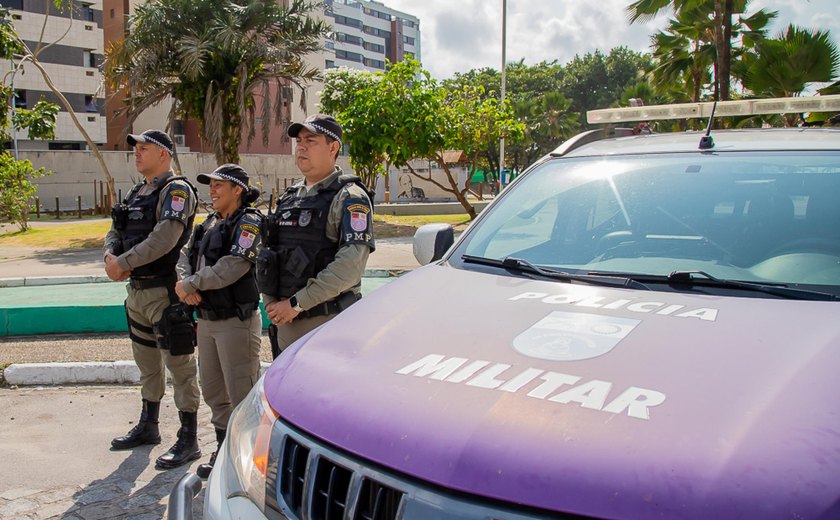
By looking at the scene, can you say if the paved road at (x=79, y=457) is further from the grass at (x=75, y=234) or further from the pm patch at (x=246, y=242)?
the grass at (x=75, y=234)

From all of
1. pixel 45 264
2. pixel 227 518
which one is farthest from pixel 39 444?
pixel 45 264

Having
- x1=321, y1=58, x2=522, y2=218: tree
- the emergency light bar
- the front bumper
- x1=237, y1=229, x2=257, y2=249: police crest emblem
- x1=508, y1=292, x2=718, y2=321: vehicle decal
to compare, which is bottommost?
the front bumper

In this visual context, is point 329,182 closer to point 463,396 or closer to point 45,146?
point 463,396

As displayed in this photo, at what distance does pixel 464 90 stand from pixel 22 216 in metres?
12.8

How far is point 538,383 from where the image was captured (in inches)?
65.2

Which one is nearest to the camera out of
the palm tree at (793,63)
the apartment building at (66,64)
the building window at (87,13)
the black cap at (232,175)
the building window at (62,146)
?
the black cap at (232,175)

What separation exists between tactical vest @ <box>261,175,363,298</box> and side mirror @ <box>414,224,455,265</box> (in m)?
0.79

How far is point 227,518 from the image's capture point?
1.89 metres

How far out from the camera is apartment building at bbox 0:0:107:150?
37.5 metres

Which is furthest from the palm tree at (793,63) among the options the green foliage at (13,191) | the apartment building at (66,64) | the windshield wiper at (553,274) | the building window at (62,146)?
the building window at (62,146)

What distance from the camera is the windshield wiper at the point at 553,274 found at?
2312 millimetres

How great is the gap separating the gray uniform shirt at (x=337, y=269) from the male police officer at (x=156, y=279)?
971mm

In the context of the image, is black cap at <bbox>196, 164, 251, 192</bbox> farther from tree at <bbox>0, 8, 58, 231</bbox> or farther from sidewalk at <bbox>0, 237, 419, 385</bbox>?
tree at <bbox>0, 8, 58, 231</bbox>

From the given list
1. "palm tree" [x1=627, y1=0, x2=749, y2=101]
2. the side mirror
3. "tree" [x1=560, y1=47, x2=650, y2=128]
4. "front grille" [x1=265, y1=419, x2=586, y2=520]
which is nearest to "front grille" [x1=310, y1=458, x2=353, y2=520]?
"front grille" [x1=265, y1=419, x2=586, y2=520]
